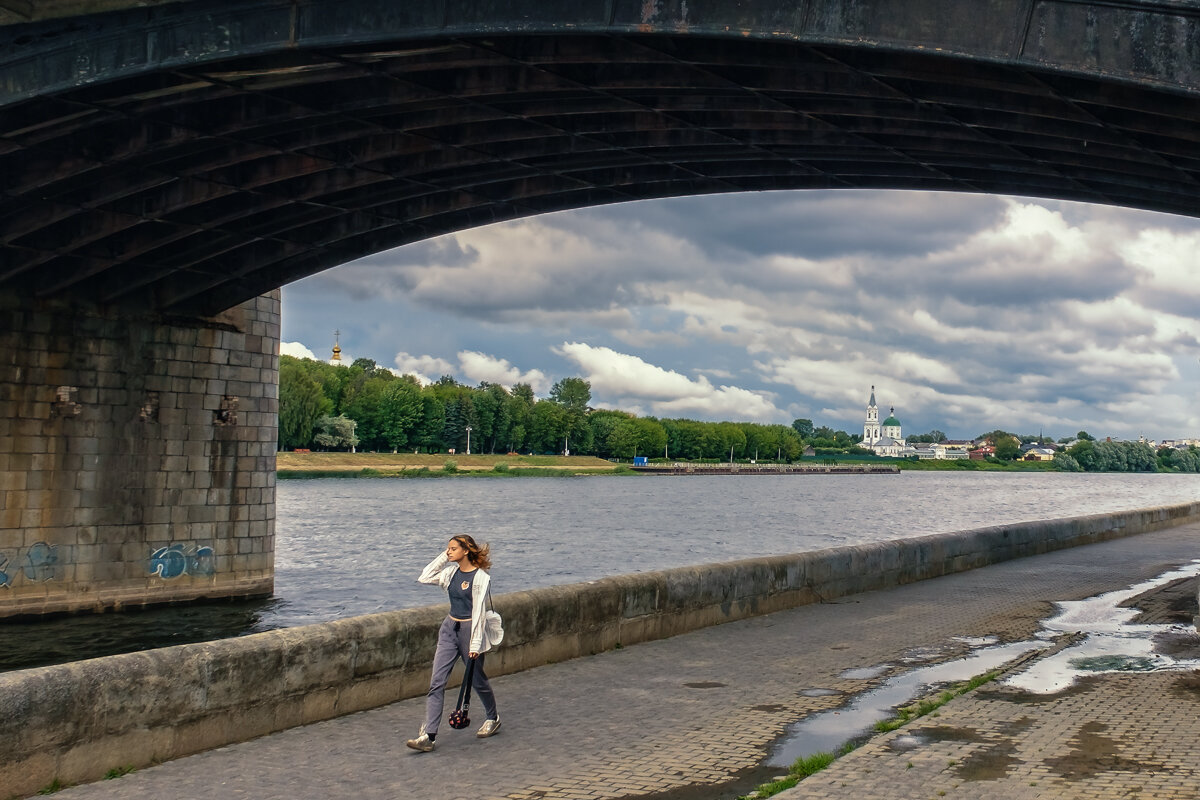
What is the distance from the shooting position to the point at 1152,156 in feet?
48.2

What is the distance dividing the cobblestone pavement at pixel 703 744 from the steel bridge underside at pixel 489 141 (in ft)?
17.1

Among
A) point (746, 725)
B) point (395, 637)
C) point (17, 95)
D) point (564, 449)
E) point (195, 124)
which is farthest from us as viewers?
point (564, 449)

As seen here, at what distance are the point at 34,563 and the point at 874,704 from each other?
17.8m

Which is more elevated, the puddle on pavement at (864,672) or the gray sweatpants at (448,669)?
the gray sweatpants at (448,669)

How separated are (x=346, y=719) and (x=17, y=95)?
9759 mm

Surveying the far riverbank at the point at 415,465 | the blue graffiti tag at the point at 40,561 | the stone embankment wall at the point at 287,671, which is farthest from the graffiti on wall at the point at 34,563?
the far riverbank at the point at 415,465

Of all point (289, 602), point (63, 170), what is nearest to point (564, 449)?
point (289, 602)

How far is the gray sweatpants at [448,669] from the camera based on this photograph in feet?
27.0

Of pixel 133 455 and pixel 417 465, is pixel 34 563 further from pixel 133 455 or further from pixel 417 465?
pixel 417 465

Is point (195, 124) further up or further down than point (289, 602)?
further up

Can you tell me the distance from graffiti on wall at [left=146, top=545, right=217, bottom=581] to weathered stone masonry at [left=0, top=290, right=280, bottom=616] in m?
0.03

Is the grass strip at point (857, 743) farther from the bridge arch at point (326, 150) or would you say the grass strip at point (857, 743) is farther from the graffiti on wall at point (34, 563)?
the graffiti on wall at point (34, 563)

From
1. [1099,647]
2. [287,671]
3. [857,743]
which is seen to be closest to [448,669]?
[287,671]

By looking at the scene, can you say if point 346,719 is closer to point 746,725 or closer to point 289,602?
point 746,725
